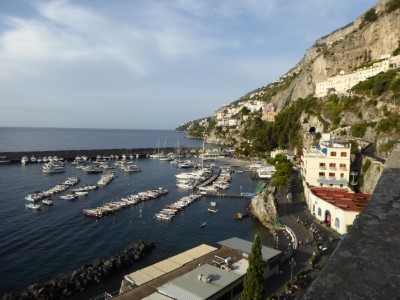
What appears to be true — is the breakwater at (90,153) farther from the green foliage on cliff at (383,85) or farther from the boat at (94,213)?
the green foliage on cliff at (383,85)

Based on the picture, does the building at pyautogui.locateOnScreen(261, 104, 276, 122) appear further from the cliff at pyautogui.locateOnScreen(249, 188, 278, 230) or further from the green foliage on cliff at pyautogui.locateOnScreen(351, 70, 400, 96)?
the cliff at pyautogui.locateOnScreen(249, 188, 278, 230)

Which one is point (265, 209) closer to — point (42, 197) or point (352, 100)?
point (42, 197)

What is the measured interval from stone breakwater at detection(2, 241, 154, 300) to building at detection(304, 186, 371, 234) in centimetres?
1701

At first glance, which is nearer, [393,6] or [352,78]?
[352,78]

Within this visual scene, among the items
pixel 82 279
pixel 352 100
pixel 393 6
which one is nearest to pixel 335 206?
pixel 82 279

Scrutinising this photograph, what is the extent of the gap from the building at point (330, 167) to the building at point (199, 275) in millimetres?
18118

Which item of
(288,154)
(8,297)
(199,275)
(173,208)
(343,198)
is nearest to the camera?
(199,275)

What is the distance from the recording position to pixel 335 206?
29.1 meters

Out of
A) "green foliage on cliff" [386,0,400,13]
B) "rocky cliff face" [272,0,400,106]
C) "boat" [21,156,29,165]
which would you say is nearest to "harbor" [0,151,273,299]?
"boat" [21,156,29,165]

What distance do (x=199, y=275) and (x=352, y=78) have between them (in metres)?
76.2

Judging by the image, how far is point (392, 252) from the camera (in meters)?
2.90

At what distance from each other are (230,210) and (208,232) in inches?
344

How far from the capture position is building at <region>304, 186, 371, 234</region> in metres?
27.9

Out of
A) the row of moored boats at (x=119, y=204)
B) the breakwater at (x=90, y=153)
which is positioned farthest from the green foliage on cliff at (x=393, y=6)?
the row of moored boats at (x=119, y=204)
